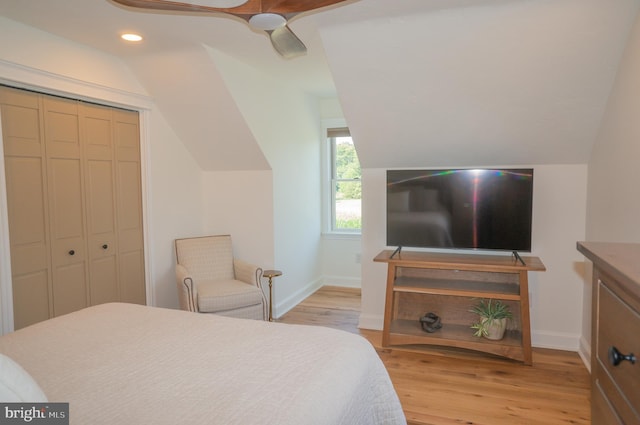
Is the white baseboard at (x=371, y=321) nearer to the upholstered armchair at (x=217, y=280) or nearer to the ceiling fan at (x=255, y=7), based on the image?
the upholstered armchair at (x=217, y=280)

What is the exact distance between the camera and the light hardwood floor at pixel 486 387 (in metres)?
2.35

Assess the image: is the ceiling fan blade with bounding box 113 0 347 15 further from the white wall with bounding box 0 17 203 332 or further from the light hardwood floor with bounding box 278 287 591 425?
the light hardwood floor with bounding box 278 287 591 425

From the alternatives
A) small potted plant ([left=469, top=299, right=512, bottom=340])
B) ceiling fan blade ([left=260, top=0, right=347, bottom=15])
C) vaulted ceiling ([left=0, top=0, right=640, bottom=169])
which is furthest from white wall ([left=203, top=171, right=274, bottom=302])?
ceiling fan blade ([left=260, top=0, right=347, bottom=15])

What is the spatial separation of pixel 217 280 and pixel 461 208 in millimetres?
2242

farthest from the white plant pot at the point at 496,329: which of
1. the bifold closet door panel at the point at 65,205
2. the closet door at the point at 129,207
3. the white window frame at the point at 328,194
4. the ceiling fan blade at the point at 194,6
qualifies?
the bifold closet door panel at the point at 65,205

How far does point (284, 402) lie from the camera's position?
1.23m

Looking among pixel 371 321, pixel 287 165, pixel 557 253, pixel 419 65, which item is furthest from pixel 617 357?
pixel 287 165

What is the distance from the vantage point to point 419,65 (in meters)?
2.70

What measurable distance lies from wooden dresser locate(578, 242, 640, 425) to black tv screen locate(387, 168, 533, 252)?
7.11 feet

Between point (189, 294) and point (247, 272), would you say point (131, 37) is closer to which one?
point (189, 294)

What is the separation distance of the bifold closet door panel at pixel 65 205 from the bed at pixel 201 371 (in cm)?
108

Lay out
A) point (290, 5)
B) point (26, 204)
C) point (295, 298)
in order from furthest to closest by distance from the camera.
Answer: point (295, 298) < point (26, 204) < point (290, 5)

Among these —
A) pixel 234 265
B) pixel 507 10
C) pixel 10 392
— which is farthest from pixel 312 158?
pixel 10 392

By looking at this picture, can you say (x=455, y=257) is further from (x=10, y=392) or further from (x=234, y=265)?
(x=10, y=392)
